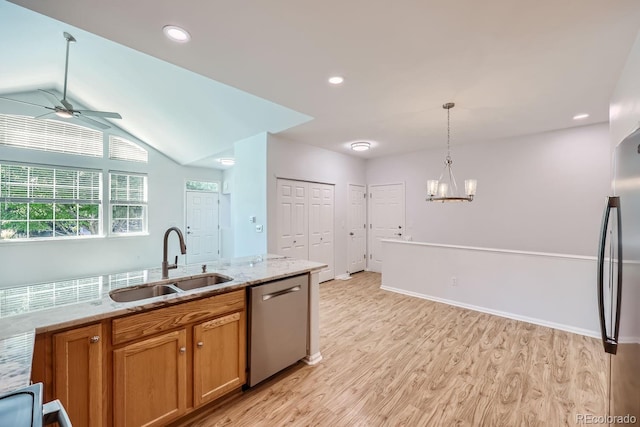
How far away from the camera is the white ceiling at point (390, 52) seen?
170 centimetres

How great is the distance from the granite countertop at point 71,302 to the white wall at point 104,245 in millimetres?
4867

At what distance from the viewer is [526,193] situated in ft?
14.4

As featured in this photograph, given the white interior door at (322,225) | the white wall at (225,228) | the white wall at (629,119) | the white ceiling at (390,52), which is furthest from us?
the white wall at (225,228)

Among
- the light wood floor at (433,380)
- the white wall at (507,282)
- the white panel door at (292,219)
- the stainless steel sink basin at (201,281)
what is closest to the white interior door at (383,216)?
the white wall at (507,282)

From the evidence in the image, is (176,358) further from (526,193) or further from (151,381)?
(526,193)

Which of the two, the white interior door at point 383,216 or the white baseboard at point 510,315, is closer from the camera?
the white baseboard at point 510,315

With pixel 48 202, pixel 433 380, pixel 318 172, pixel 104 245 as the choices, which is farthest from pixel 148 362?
pixel 48 202

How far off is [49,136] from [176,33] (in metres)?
5.55

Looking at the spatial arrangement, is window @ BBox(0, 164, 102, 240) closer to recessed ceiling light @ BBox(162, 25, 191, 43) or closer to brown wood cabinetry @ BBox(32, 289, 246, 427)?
recessed ceiling light @ BBox(162, 25, 191, 43)

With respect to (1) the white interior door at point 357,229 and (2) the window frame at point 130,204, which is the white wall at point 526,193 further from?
(2) the window frame at point 130,204

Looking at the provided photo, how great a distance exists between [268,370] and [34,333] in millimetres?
1487

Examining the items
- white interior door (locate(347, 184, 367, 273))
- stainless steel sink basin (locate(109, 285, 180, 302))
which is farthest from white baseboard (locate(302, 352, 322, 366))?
white interior door (locate(347, 184, 367, 273))

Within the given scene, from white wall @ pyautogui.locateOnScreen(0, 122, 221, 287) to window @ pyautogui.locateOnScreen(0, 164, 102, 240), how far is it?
0.18 metres

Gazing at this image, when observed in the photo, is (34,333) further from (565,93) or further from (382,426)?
(565,93)
